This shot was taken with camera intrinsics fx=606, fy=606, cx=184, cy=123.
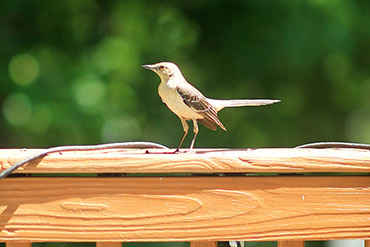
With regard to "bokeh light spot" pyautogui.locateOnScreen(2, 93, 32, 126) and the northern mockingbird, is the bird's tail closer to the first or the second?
the northern mockingbird

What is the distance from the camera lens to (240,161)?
1604 mm

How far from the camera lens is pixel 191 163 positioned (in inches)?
63.2

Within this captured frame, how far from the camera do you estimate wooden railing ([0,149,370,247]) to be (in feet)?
5.27

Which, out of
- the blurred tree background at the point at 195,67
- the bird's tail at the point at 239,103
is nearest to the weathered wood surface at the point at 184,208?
the bird's tail at the point at 239,103

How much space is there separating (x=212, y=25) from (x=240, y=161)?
5004 millimetres

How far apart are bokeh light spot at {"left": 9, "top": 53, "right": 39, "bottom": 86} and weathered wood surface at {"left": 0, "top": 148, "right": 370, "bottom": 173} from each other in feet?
14.8

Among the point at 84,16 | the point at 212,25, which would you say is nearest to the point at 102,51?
the point at 84,16

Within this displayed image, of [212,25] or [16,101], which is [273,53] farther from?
[16,101]

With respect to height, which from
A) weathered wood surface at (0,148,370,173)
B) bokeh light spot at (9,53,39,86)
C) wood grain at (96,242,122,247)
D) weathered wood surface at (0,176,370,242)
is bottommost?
wood grain at (96,242,122,247)

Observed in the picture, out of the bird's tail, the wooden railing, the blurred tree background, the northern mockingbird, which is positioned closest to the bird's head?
the northern mockingbird

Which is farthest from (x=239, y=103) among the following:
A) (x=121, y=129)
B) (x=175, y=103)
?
(x=121, y=129)

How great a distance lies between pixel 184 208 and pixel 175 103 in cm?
89

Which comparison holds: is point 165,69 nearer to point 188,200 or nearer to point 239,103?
point 239,103

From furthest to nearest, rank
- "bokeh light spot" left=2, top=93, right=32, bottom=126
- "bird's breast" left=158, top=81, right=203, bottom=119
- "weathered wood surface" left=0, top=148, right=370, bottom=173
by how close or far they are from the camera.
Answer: "bokeh light spot" left=2, top=93, right=32, bottom=126 < "bird's breast" left=158, top=81, right=203, bottom=119 < "weathered wood surface" left=0, top=148, right=370, bottom=173
